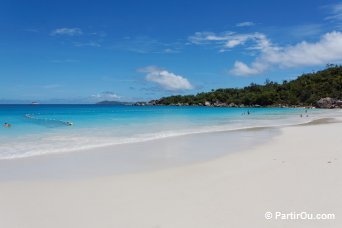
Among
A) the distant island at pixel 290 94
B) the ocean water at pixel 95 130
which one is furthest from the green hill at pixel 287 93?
the ocean water at pixel 95 130

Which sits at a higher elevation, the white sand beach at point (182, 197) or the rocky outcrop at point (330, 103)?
the rocky outcrop at point (330, 103)

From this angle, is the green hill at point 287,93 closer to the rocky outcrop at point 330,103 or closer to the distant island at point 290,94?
the distant island at point 290,94

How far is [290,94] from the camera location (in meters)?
116

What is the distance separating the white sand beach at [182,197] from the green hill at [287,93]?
9828 cm

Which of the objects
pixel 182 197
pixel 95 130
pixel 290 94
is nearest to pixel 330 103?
pixel 290 94

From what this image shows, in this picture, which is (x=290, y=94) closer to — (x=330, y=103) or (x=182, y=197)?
(x=330, y=103)

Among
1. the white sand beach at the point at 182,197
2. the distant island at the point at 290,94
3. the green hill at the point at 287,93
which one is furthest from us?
the green hill at the point at 287,93

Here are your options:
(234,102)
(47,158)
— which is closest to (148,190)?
(47,158)

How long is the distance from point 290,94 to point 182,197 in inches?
4639

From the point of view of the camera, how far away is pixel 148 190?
22.1ft

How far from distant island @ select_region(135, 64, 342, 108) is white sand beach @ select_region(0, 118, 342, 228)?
3543 inches

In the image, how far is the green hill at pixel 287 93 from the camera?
104 metres

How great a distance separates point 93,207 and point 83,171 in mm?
3423

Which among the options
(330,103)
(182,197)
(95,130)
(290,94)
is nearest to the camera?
(182,197)
